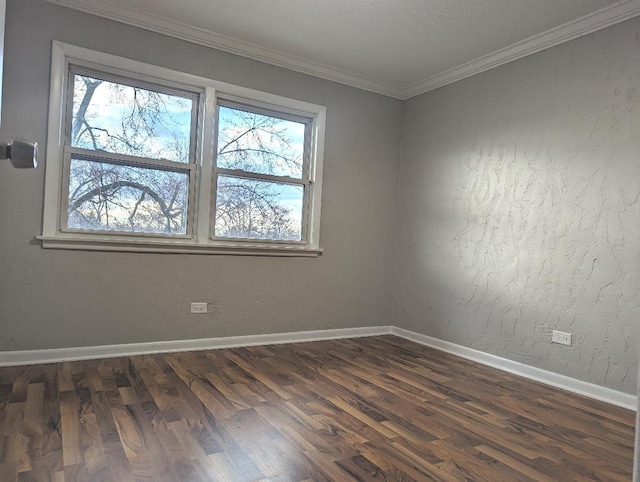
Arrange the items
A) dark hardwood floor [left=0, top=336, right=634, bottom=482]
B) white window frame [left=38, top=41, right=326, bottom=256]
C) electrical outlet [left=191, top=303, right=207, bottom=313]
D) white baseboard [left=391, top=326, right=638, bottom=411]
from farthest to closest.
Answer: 1. electrical outlet [left=191, top=303, right=207, bottom=313]
2. white window frame [left=38, top=41, right=326, bottom=256]
3. white baseboard [left=391, top=326, right=638, bottom=411]
4. dark hardwood floor [left=0, top=336, right=634, bottom=482]

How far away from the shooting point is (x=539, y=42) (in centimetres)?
333

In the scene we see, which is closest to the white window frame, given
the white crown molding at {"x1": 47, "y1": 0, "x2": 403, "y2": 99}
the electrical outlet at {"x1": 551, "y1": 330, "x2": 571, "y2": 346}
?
the white crown molding at {"x1": 47, "y1": 0, "x2": 403, "y2": 99}

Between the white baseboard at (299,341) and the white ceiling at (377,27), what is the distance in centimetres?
242

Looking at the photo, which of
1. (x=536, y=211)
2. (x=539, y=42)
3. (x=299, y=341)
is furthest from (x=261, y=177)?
(x=539, y=42)

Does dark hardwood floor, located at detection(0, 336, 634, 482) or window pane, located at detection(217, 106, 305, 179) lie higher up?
window pane, located at detection(217, 106, 305, 179)

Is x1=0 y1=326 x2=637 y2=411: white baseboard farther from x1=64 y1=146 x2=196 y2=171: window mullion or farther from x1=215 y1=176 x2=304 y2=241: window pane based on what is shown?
x1=64 y1=146 x2=196 y2=171: window mullion

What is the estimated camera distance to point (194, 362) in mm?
3227

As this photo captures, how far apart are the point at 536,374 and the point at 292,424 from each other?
6.62ft

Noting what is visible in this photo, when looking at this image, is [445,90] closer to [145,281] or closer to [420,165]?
[420,165]

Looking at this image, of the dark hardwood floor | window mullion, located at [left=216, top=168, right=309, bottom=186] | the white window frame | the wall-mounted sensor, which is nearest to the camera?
the wall-mounted sensor

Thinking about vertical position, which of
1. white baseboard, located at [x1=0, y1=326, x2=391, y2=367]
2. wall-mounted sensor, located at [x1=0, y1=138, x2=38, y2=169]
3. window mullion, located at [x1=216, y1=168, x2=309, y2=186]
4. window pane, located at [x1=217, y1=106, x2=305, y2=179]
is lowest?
white baseboard, located at [x1=0, y1=326, x2=391, y2=367]

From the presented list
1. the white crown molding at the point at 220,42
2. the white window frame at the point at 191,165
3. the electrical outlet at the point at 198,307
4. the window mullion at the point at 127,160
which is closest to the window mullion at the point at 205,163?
the white window frame at the point at 191,165

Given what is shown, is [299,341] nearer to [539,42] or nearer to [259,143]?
[259,143]

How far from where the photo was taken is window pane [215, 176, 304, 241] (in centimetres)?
379
